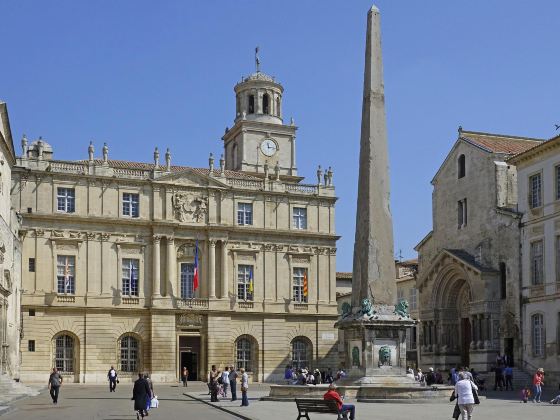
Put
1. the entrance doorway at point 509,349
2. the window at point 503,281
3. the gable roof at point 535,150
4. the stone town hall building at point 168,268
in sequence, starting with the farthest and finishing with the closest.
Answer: the stone town hall building at point 168,268
the window at point 503,281
the entrance doorway at point 509,349
the gable roof at point 535,150

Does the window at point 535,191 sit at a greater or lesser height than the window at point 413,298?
greater

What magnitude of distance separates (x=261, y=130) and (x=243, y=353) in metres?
17.8

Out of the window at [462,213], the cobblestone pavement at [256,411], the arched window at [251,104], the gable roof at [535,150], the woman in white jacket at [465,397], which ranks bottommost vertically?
the cobblestone pavement at [256,411]

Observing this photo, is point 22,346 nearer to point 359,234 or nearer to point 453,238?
point 453,238

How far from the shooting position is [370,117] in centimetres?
2738

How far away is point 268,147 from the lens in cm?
6906

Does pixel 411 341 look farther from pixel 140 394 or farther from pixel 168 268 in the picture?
pixel 140 394

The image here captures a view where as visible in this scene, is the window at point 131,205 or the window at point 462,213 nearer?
the window at point 462,213

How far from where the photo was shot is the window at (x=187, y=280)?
56.9m

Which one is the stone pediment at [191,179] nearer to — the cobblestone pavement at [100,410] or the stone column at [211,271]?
the stone column at [211,271]

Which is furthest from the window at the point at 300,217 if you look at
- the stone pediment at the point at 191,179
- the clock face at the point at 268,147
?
the clock face at the point at 268,147

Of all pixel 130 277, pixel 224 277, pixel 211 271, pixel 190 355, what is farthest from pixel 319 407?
pixel 190 355

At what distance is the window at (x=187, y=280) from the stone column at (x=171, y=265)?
81cm

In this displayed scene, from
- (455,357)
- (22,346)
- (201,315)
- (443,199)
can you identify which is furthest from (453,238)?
(22,346)
